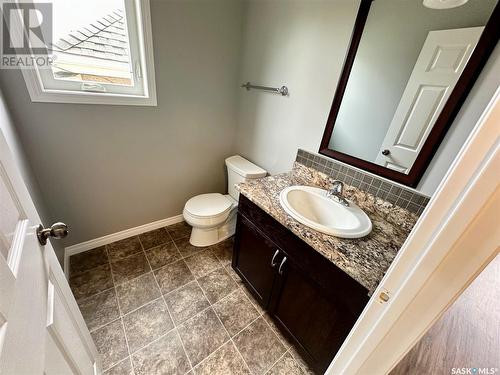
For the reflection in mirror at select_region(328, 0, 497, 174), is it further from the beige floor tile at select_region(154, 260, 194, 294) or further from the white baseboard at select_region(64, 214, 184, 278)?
the white baseboard at select_region(64, 214, 184, 278)

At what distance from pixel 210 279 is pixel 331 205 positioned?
1087mm

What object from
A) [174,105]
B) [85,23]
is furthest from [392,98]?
[85,23]

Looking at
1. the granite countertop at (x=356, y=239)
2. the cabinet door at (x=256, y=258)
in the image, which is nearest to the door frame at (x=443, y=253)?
the granite countertop at (x=356, y=239)

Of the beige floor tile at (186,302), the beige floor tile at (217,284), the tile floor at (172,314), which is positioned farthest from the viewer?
the beige floor tile at (217,284)

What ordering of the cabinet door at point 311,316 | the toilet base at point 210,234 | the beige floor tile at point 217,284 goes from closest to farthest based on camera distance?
the cabinet door at point 311,316 < the beige floor tile at point 217,284 < the toilet base at point 210,234

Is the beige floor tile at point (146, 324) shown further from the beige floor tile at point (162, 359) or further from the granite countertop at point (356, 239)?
the granite countertop at point (356, 239)

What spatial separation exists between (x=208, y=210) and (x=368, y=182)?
1191 mm

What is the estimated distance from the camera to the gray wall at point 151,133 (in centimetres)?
135

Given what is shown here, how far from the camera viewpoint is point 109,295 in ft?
4.73

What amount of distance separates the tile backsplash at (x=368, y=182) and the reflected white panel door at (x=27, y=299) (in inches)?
55.5

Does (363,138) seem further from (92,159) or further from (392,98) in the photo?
(92,159)

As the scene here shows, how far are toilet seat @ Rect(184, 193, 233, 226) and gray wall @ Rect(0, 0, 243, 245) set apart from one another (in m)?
0.36

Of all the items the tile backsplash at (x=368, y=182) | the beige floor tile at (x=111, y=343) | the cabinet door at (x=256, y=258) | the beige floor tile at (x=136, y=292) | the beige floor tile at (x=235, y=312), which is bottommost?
the beige floor tile at (x=111, y=343)

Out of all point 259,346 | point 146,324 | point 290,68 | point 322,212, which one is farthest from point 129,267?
point 290,68
